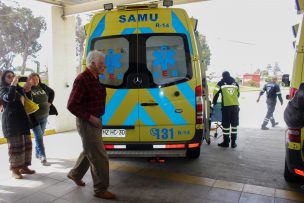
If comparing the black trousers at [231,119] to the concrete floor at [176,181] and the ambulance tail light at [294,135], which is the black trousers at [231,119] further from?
the ambulance tail light at [294,135]

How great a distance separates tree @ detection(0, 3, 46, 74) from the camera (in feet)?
46.0

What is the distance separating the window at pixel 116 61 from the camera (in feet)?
13.0

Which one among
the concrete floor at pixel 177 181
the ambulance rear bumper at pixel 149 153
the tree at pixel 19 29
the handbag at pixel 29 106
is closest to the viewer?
the concrete floor at pixel 177 181

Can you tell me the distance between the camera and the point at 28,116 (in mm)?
4547

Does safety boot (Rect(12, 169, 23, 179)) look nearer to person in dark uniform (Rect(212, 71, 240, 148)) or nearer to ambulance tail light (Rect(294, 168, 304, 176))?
ambulance tail light (Rect(294, 168, 304, 176))

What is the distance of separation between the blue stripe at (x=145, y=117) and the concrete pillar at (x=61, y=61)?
4885 mm

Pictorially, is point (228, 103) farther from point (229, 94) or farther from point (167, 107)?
point (167, 107)

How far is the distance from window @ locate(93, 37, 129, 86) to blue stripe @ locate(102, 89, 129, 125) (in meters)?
0.14

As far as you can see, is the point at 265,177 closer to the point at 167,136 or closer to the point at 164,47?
the point at 167,136

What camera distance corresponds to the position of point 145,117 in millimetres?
3908

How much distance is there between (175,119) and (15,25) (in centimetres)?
1418

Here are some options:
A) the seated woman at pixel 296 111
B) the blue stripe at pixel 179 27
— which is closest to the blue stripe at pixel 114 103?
the blue stripe at pixel 179 27

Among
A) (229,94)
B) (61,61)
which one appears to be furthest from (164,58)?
(61,61)

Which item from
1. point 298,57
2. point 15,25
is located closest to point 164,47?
point 298,57
